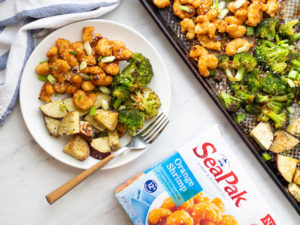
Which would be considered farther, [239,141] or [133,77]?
[239,141]

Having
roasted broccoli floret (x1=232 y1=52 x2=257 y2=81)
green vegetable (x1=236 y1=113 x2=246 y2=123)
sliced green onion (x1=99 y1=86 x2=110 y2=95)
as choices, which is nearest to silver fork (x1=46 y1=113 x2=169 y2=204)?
sliced green onion (x1=99 y1=86 x2=110 y2=95)

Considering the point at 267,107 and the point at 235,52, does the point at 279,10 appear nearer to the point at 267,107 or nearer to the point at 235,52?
the point at 235,52

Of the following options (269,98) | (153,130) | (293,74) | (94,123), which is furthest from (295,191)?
(94,123)

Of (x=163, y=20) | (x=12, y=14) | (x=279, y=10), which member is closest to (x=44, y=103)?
(x=12, y=14)

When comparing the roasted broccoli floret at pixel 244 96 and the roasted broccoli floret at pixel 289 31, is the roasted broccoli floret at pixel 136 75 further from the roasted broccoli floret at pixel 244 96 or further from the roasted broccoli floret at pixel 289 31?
the roasted broccoli floret at pixel 289 31

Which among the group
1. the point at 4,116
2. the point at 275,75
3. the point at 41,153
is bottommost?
the point at 41,153

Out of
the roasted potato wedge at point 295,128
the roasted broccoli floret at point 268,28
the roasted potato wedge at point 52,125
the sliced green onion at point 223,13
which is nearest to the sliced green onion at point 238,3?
the sliced green onion at point 223,13

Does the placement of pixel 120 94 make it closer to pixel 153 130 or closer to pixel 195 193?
pixel 153 130
